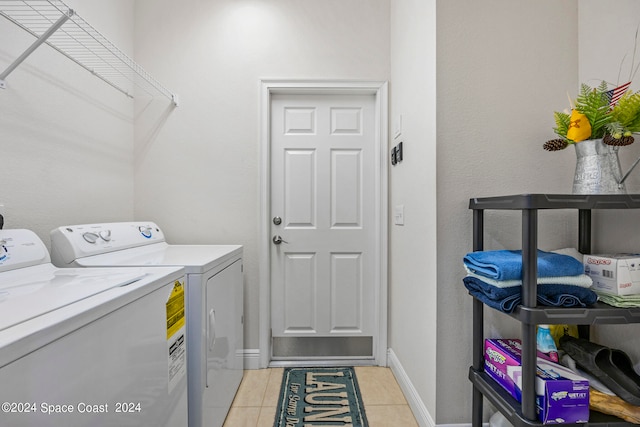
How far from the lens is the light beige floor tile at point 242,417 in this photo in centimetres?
163

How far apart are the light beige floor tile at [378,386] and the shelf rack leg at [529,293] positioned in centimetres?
97

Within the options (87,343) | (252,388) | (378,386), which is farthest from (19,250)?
(378,386)

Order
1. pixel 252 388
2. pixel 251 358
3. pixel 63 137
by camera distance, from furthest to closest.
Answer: pixel 251 358 → pixel 252 388 → pixel 63 137

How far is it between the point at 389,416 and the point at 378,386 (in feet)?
0.95

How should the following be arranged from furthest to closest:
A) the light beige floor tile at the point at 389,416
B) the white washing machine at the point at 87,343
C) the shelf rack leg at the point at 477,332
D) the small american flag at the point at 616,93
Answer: the light beige floor tile at the point at 389,416, the shelf rack leg at the point at 477,332, the small american flag at the point at 616,93, the white washing machine at the point at 87,343

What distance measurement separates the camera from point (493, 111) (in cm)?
140

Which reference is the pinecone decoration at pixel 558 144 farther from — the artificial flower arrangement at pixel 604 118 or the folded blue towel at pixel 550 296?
the folded blue towel at pixel 550 296

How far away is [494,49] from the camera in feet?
4.59

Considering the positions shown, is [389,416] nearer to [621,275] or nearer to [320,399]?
[320,399]

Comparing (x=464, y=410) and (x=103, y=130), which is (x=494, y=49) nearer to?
(x=464, y=410)

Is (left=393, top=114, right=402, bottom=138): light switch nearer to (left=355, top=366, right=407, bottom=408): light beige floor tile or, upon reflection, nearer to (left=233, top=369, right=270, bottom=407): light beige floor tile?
(left=355, top=366, right=407, bottom=408): light beige floor tile

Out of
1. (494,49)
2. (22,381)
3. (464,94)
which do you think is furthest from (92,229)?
(494,49)

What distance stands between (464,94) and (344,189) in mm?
1068

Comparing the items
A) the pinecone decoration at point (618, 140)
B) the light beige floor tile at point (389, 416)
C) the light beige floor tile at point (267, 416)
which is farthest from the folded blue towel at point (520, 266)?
the light beige floor tile at point (267, 416)
